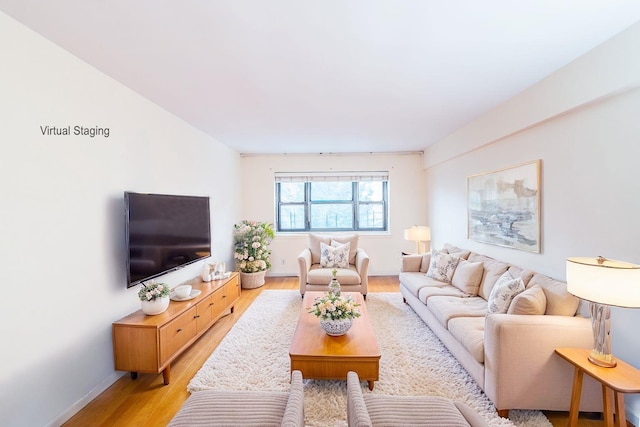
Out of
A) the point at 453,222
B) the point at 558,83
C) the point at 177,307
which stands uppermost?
the point at 558,83

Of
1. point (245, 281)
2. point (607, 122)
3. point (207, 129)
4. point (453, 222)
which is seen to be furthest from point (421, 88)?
point (245, 281)

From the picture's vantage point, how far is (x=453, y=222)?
14.2ft

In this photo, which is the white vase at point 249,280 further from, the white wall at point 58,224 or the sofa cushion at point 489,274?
the sofa cushion at point 489,274

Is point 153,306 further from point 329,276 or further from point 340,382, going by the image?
point 329,276

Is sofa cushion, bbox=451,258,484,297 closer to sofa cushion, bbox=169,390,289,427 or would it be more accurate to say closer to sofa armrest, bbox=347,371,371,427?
sofa armrest, bbox=347,371,371,427

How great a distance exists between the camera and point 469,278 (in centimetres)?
304

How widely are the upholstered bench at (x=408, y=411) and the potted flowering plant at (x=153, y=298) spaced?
1753 mm

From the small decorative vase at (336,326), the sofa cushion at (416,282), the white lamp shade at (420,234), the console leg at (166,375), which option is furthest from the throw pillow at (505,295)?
the console leg at (166,375)

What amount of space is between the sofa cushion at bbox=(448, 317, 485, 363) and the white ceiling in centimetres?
210

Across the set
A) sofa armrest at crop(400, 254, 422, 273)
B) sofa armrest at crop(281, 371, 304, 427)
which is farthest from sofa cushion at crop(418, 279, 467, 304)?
sofa armrest at crop(281, 371, 304, 427)

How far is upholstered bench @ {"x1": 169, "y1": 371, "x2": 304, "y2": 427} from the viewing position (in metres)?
1.29

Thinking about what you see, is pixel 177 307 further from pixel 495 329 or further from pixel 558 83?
pixel 558 83

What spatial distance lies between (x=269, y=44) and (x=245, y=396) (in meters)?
2.16

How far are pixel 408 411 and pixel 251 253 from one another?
3.80 metres
